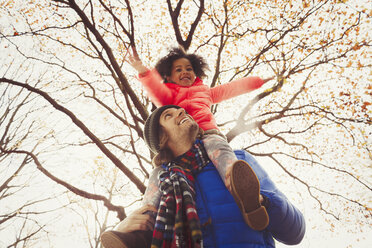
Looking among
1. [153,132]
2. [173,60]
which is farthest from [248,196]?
[173,60]

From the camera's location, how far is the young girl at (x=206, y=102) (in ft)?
3.43

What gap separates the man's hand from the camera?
3.75 feet

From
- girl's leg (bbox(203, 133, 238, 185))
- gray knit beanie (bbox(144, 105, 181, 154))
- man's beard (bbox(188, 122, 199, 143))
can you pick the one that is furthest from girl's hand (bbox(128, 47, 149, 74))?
girl's leg (bbox(203, 133, 238, 185))

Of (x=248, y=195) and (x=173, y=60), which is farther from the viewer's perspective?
(x=173, y=60)

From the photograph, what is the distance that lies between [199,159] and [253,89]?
155 cm

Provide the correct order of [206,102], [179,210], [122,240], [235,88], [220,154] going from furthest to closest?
→ [235,88] → [206,102] → [220,154] → [179,210] → [122,240]

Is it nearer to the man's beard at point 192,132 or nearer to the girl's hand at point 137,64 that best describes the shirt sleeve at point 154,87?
the girl's hand at point 137,64

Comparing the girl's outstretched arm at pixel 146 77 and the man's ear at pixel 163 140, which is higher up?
the girl's outstretched arm at pixel 146 77

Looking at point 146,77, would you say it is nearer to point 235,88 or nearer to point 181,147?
point 181,147

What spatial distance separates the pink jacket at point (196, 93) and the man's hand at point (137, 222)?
1.10m

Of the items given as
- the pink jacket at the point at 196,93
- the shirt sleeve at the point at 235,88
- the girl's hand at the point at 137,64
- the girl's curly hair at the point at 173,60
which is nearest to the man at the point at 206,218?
the pink jacket at the point at 196,93

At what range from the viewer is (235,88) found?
2520mm

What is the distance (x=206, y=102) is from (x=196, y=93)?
0.19 metres

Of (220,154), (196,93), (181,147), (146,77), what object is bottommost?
(220,154)
